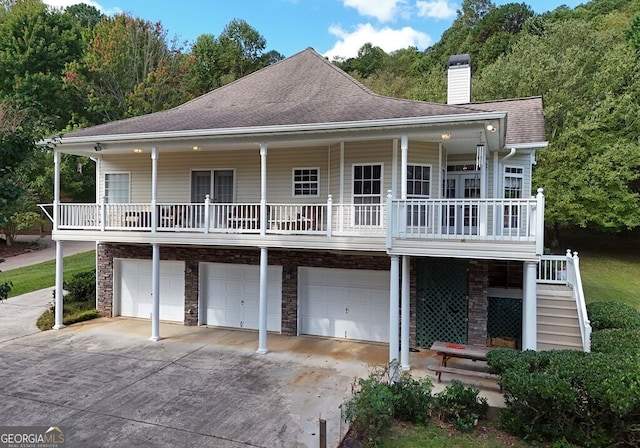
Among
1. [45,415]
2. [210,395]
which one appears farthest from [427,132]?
[45,415]

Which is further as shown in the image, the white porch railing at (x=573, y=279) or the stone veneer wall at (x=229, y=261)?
the stone veneer wall at (x=229, y=261)

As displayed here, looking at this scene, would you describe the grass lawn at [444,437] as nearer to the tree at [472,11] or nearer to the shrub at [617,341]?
the shrub at [617,341]

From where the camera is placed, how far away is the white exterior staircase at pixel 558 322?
Result: 877 centimetres

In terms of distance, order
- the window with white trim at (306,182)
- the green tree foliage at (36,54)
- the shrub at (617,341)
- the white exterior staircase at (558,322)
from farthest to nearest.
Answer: the green tree foliage at (36,54) < the window with white trim at (306,182) < the white exterior staircase at (558,322) < the shrub at (617,341)

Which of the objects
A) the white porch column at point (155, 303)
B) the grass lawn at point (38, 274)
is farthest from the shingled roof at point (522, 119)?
the grass lawn at point (38, 274)

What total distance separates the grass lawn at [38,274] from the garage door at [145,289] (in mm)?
4982

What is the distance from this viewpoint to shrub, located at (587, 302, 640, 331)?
26.8 ft

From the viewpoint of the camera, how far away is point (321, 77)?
12578 millimetres

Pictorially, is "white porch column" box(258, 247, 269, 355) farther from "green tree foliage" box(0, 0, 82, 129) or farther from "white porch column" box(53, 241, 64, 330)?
"green tree foliage" box(0, 0, 82, 129)

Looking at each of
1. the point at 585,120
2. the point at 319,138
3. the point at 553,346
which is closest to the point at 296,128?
the point at 319,138

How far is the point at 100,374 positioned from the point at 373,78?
28803 millimetres

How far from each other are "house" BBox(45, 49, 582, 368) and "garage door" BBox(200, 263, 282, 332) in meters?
0.04

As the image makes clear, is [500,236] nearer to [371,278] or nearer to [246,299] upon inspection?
[371,278]

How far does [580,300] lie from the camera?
8734 millimetres
